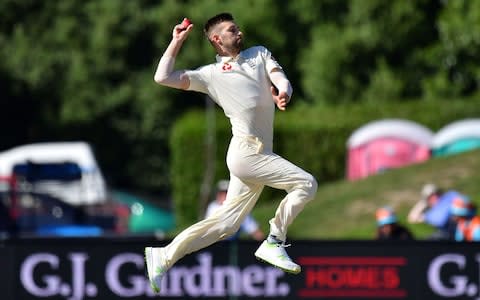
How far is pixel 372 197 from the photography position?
1028 inches

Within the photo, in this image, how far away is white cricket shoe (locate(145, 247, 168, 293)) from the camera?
9195mm

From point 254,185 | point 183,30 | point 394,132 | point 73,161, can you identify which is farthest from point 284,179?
point 73,161

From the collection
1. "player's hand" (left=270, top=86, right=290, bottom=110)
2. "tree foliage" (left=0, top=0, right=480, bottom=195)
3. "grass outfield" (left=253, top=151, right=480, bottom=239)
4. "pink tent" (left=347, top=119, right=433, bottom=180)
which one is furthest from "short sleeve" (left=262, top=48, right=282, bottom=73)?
"tree foliage" (left=0, top=0, right=480, bottom=195)

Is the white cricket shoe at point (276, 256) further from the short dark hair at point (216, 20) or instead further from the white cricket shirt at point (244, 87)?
the short dark hair at point (216, 20)

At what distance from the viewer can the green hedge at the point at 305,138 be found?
32062 mm

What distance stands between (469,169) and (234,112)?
1768cm

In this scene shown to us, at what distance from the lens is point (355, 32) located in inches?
1425

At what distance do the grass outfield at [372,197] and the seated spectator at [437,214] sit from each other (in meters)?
1.59

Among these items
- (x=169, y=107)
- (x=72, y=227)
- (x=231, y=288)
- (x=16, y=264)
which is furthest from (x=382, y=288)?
(x=169, y=107)

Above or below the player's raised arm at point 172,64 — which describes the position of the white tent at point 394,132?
above

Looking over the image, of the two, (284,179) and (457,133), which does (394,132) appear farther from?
(284,179)

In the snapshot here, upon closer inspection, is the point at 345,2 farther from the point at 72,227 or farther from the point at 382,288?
the point at 382,288

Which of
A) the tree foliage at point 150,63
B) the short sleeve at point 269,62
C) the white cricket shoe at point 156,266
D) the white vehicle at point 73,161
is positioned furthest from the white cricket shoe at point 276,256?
the tree foliage at point 150,63

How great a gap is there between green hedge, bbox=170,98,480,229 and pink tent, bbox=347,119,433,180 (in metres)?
2.51
